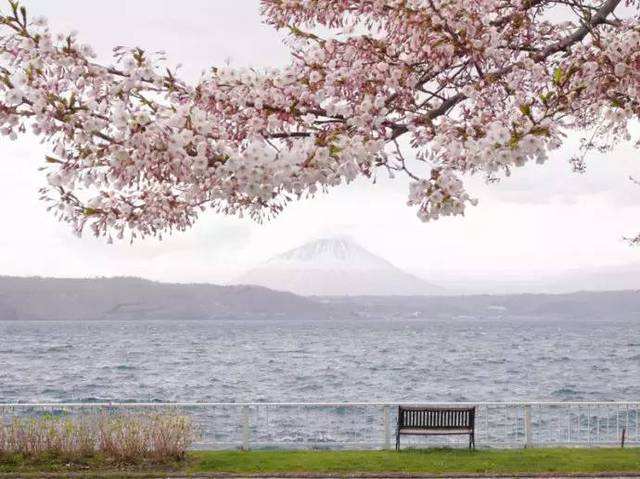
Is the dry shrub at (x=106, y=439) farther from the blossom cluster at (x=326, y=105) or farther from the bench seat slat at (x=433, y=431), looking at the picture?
the blossom cluster at (x=326, y=105)

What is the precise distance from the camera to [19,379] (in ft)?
204

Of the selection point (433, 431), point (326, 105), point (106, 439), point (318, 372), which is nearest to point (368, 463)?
point (433, 431)

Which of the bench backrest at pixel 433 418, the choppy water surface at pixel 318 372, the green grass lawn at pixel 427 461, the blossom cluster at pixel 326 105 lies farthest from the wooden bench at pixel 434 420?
the choppy water surface at pixel 318 372

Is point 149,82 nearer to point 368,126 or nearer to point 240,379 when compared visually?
point 368,126

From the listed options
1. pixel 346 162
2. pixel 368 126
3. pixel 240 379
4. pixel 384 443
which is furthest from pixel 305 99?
pixel 240 379

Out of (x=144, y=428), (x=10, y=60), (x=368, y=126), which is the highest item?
(x=10, y=60)

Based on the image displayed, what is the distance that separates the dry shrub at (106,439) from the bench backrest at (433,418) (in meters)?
3.80

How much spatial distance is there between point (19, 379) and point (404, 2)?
6025cm

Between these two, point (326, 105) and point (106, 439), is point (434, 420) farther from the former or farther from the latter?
point (326, 105)

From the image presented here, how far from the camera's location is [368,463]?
13820 mm

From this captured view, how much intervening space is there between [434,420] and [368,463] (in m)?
2.12

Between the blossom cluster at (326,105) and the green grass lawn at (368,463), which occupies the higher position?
the blossom cluster at (326,105)

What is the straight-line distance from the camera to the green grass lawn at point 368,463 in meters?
13.3

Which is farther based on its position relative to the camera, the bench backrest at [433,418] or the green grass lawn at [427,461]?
the bench backrest at [433,418]
